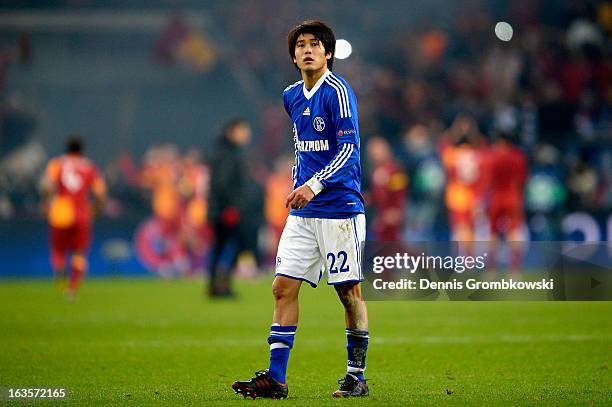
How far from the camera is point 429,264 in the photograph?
909 centimetres

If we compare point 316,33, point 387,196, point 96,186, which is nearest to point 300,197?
point 316,33

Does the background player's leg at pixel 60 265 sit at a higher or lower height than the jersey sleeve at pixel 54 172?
lower

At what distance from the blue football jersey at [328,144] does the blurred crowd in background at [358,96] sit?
15674mm

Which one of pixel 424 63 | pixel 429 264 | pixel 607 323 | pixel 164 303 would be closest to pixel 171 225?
pixel 424 63

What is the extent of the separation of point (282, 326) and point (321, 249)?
1.67ft

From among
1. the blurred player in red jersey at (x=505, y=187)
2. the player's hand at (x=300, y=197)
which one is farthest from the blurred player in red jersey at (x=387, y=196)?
the player's hand at (x=300, y=197)

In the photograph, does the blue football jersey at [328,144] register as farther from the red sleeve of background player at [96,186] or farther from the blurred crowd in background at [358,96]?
the blurred crowd in background at [358,96]

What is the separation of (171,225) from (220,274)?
26.2ft

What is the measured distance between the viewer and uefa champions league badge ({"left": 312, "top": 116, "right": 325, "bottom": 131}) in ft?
22.9

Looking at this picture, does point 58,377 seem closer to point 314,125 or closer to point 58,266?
point 314,125

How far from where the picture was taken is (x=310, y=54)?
695 cm

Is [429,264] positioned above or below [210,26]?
below

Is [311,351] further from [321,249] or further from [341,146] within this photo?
[341,146]

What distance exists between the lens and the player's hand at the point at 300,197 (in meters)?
6.74
